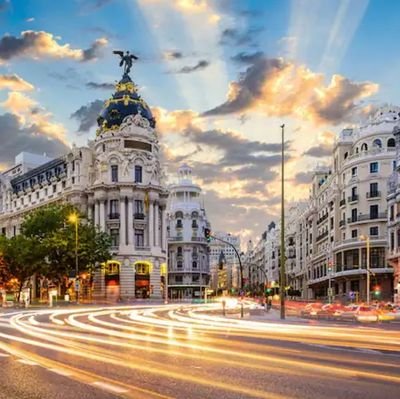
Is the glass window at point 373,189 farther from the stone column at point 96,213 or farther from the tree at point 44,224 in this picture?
the stone column at point 96,213

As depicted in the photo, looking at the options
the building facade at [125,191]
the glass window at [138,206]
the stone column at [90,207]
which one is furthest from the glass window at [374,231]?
the stone column at [90,207]

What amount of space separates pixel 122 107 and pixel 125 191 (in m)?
13.5

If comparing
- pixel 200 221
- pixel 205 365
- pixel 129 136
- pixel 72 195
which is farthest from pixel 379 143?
pixel 200 221

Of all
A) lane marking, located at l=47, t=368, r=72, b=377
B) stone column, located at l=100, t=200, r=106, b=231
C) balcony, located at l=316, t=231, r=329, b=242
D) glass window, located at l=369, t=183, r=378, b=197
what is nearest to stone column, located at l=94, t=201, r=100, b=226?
stone column, located at l=100, t=200, r=106, b=231

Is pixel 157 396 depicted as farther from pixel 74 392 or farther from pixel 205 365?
pixel 205 365

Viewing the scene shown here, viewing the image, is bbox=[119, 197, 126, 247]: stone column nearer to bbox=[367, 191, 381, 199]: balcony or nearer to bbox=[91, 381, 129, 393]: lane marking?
bbox=[367, 191, 381, 199]: balcony

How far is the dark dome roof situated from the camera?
333 ft

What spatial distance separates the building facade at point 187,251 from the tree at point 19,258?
53877 mm

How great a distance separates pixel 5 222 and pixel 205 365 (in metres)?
121

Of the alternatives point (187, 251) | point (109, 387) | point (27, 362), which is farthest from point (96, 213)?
point (109, 387)

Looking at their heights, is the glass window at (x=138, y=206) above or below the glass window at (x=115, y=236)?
above

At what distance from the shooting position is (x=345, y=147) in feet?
289

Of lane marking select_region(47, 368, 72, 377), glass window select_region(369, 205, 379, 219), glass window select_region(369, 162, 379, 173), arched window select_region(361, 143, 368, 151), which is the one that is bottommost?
lane marking select_region(47, 368, 72, 377)

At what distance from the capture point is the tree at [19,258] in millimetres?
82250
